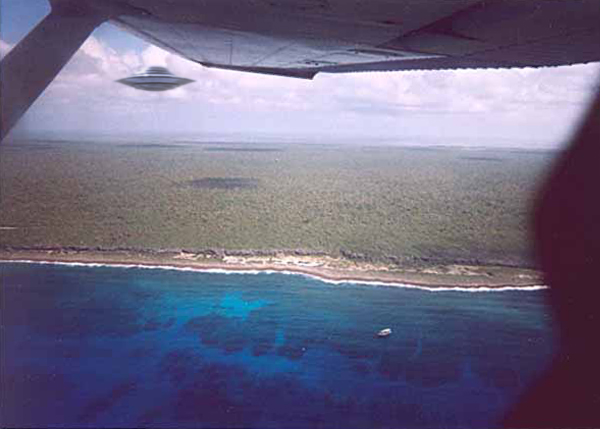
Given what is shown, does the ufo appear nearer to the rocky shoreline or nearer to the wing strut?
the wing strut

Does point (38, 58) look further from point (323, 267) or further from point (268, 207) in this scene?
point (268, 207)

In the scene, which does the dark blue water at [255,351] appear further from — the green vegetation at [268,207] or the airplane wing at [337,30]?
the airplane wing at [337,30]

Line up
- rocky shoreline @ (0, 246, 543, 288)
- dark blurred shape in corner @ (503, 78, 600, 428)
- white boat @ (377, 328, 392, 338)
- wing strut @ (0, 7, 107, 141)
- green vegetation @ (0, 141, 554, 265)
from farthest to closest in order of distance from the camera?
green vegetation @ (0, 141, 554, 265) < rocky shoreline @ (0, 246, 543, 288) < white boat @ (377, 328, 392, 338) < dark blurred shape in corner @ (503, 78, 600, 428) < wing strut @ (0, 7, 107, 141)

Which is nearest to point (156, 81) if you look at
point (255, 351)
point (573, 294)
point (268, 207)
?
point (255, 351)

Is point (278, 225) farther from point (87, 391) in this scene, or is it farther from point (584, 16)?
point (584, 16)

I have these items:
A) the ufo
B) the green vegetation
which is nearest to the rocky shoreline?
the green vegetation

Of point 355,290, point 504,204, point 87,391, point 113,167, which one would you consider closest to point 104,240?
point 87,391

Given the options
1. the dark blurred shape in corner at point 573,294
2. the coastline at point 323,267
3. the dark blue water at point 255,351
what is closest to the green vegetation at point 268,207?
the coastline at point 323,267
